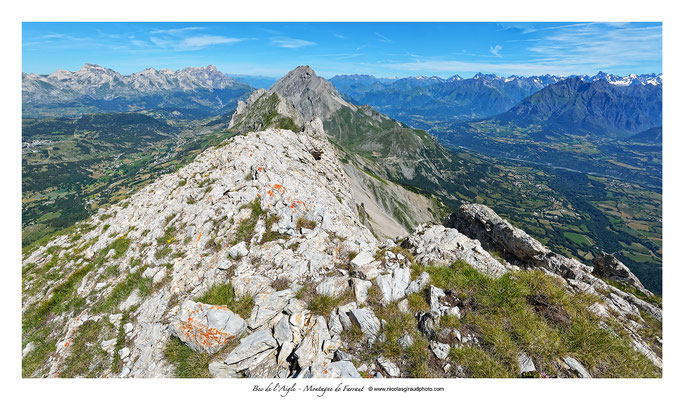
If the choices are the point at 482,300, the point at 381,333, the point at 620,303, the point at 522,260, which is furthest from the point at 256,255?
the point at 522,260

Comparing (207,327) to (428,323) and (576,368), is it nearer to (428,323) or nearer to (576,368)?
(428,323)

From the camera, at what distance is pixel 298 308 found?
8930 millimetres

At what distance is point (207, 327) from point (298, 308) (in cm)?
305

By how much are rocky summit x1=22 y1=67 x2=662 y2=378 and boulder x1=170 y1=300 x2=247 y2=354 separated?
0.13 ft

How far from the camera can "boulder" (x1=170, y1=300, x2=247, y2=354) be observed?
8312 mm

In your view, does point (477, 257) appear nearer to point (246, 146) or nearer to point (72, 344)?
point (72, 344)

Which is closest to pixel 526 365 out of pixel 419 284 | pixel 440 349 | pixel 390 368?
pixel 440 349

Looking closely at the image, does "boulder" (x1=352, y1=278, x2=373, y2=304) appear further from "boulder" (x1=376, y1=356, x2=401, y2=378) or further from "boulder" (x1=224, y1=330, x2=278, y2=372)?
"boulder" (x1=224, y1=330, x2=278, y2=372)

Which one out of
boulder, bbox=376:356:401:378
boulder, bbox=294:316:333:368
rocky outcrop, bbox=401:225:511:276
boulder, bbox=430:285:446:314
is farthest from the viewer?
rocky outcrop, bbox=401:225:511:276

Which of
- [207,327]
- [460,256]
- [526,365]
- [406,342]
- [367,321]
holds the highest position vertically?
[460,256]

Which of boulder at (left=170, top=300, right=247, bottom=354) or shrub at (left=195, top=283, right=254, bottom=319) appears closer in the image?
boulder at (left=170, top=300, right=247, bottom=354)

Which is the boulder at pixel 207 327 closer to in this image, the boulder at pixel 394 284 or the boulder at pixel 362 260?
the boulder at pixel 362 260

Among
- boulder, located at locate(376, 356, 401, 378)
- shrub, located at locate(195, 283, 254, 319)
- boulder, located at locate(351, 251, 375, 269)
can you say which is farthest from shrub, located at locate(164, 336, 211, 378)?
boulder, located at locate(351, 251, 375, 269)

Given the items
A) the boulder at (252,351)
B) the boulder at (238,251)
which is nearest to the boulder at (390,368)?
the boulder at (252,351)
